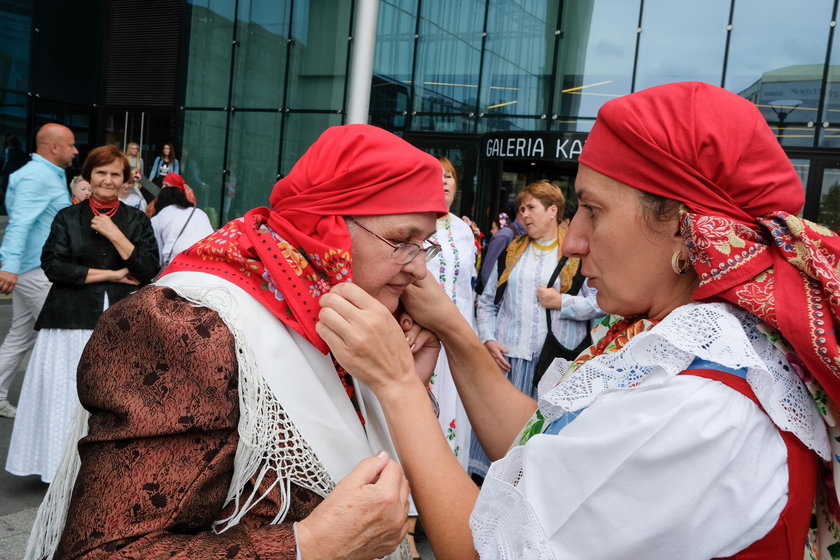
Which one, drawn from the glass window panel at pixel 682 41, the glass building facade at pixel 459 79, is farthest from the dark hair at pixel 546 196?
the glass window panel at pixel 682 41

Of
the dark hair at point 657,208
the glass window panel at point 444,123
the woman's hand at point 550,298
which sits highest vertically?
the glass window panel at point 444,123

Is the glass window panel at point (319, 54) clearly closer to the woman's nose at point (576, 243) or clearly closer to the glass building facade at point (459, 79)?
the glass building facade at point (459, 79)

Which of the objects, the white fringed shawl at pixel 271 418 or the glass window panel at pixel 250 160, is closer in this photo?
the white fringed shawl at pixel 271 418

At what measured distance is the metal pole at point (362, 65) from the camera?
515cm

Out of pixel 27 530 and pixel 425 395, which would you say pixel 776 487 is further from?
pixel 27 530

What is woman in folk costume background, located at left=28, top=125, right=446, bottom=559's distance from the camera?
4.50 ft

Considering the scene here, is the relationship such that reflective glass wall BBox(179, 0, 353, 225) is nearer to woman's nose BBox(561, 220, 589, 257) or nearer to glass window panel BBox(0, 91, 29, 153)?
glass window panel BBox(0, 91, 29, 153)

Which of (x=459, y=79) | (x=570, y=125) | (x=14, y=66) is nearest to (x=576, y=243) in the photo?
(x=570, y=125)

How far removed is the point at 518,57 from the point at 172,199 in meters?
9.23

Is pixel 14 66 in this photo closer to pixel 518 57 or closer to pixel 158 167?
pixel 158 167

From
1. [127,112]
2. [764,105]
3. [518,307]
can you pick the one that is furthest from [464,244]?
[127,112]

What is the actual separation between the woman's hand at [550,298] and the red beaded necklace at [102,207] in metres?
2.86

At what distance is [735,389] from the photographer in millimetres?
1146

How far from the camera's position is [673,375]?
3.86 ft
